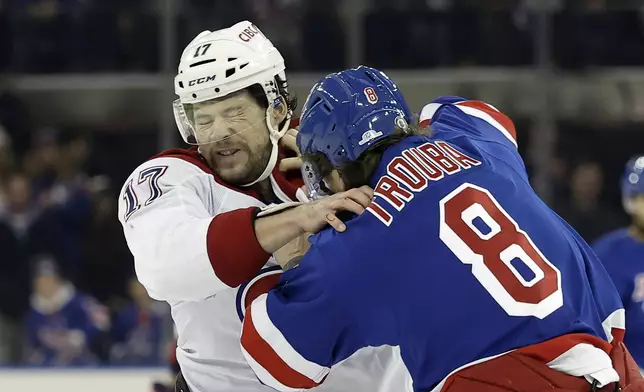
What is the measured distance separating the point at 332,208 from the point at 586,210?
3.66 metres

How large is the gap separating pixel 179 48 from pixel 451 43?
1.34 m

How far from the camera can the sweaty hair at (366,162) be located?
73.3 inches

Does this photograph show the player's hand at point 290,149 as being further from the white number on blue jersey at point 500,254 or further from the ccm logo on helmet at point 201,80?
the white number on blue jersey at point 500,254

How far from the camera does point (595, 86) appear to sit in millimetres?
5383

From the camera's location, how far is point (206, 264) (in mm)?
1973

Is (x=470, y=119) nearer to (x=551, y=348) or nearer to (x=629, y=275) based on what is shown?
(x=551, y=348)

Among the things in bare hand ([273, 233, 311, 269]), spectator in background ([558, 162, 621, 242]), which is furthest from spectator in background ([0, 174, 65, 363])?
bare hand ([273, 233, 311, 269])

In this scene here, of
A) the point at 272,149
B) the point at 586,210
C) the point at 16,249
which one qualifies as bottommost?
the point at 16,249

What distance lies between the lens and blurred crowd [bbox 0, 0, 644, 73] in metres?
5.39

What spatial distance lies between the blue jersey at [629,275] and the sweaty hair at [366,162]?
2505 mm

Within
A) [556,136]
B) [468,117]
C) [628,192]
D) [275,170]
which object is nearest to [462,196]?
[468,117]

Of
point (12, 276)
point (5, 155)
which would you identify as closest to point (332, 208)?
point (12, 276)

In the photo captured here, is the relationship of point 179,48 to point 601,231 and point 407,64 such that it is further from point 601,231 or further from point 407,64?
point 601,231

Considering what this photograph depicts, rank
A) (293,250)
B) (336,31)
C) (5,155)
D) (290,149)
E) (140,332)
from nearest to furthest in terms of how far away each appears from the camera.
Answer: (293,250)
(290,149)
(140,332)
(336,31)
(5,155)
